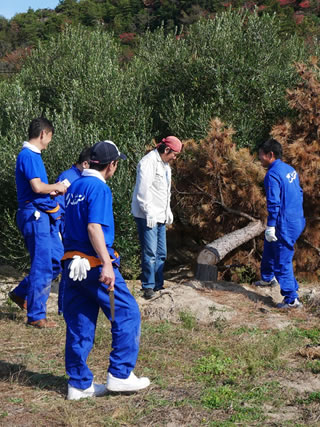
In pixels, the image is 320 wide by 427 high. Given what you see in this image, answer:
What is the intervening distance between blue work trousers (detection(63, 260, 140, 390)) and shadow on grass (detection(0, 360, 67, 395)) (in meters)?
0.36

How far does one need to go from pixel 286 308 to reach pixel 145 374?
248 cm

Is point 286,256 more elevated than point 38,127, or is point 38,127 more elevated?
point 38,127

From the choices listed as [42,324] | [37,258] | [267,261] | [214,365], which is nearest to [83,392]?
[214,365]

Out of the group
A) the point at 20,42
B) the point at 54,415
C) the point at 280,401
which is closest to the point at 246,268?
the point at 280,401

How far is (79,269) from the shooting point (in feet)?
11.9

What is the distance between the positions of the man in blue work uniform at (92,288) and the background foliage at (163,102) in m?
5.68

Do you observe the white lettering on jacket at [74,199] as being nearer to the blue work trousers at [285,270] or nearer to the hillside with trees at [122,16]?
the blue work trousers at [285,270]

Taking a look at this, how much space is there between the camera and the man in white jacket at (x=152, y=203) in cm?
620

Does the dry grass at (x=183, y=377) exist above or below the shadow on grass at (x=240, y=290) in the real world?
above

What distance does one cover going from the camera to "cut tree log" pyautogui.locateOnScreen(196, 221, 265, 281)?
24.3ft

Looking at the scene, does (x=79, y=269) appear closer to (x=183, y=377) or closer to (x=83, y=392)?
(x=83, y=392)

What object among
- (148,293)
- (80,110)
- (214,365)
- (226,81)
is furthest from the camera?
(80,110)

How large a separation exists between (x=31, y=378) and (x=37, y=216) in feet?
5.49

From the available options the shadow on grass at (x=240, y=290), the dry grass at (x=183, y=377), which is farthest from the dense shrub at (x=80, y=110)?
the dry grass at (x=183, y=377)
